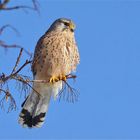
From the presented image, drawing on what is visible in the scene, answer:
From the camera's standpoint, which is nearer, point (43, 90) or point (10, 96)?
point (10, 96)

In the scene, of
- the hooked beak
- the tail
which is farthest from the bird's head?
the tail

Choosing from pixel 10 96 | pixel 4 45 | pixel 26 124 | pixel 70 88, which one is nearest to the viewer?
pixel 4 45

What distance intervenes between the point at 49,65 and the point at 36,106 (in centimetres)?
53

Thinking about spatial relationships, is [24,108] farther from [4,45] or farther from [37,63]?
[4,45]

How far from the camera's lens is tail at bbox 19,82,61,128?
4.29m

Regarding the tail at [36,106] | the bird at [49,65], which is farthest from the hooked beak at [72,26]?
the tail at [36,106]

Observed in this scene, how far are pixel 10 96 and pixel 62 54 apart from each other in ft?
8.36

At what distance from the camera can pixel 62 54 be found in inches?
182

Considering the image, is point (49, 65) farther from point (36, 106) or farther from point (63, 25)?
point (63, 25)

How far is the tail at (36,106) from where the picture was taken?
4.29 meters

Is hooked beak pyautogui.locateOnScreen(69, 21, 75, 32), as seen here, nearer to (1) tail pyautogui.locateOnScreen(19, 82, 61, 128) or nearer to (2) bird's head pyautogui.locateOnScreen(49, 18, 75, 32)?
(2) bird's head pyautogui.locateOnScreen(49, 18, 75, 32)

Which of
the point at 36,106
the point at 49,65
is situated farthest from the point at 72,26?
the point at 36,106

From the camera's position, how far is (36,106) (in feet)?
15.4

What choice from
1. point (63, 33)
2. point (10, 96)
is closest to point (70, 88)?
point (10, 96)
